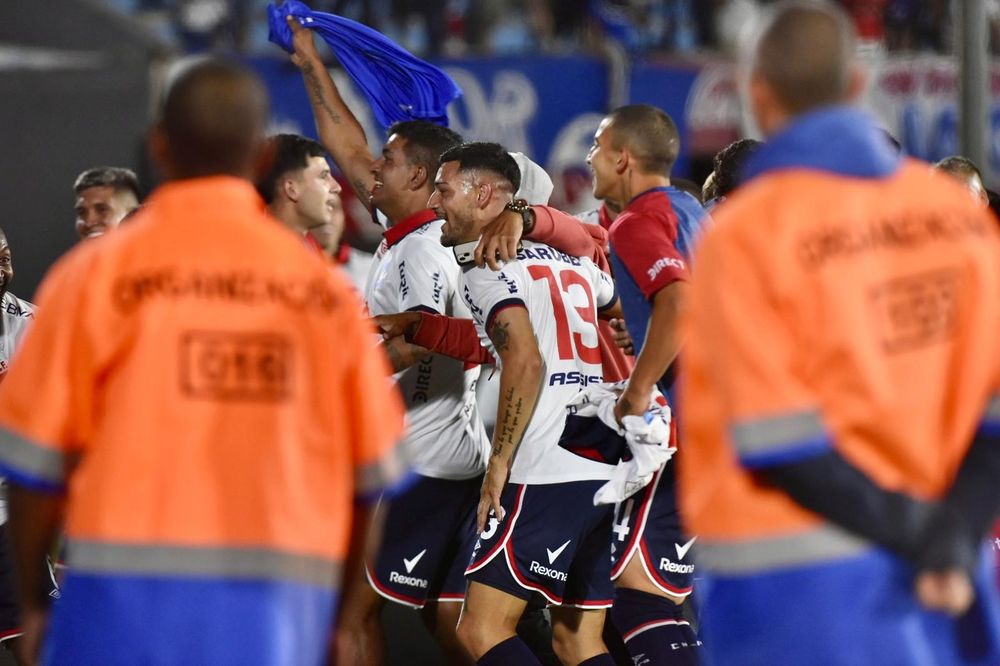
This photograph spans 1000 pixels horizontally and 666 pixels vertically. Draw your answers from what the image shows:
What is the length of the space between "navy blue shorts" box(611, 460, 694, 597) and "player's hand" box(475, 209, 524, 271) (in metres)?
0.99

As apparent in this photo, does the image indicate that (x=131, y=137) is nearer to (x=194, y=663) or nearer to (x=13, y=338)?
(x=13, y=338)

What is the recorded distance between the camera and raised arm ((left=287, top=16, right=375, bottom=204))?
6211mm

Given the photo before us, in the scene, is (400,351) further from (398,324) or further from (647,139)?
(647,139)

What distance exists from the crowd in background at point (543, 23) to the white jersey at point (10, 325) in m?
9.61

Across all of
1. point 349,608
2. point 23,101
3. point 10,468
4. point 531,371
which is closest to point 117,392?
point 10,468

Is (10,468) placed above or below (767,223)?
below

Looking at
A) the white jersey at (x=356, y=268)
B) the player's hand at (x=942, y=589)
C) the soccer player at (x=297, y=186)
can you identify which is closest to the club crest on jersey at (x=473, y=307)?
the soccer player at (x=297, y=186)

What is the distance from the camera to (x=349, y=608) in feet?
10.0

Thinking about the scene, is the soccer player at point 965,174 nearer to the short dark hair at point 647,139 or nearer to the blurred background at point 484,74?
the short dark hair at point 647,139

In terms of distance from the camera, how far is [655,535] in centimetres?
543

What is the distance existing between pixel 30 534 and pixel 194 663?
412mm

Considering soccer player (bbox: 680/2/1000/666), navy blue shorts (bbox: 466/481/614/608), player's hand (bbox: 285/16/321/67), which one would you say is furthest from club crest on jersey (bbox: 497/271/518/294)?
soccer player (bbox: 680/2/1000/666)

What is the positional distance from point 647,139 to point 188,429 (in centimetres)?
297

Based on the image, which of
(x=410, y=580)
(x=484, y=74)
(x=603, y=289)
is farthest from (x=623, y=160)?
(x=484, y=74)
